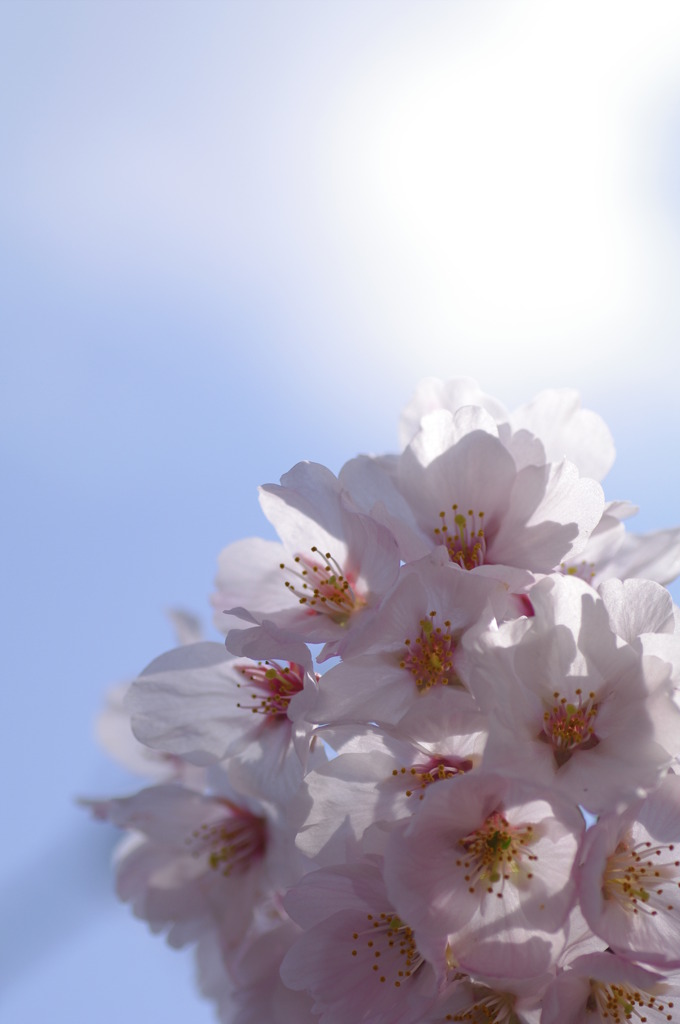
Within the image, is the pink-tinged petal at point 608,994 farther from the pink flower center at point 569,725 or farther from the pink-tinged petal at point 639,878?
the pink flower center at point 569,725

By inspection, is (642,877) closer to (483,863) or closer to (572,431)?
(483,863)

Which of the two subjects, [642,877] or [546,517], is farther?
[546,517]

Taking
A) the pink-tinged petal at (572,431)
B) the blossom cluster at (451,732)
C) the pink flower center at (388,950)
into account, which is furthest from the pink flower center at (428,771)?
the pink-tinged petal at (572,431)

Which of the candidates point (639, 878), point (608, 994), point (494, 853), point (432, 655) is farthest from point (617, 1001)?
point (432, 655)

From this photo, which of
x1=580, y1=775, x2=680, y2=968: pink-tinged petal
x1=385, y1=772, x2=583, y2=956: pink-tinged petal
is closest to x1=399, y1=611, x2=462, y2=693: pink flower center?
x1=385, y1=772, x2=583, y2=956: pink-tinged petal

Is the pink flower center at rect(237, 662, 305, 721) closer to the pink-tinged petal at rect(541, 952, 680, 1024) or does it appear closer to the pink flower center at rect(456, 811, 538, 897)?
the pink flower center at rect(456, 811, 538, 897)

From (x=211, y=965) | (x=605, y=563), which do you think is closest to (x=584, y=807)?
(x=605, y=563)

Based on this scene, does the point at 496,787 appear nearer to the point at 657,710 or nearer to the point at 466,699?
the point at 466,699
